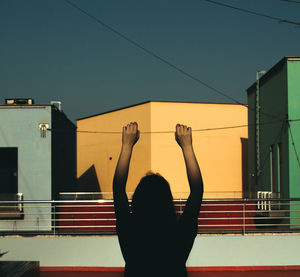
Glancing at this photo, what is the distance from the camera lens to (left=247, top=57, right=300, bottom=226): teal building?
12.7 meters

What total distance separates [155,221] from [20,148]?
40.0ft

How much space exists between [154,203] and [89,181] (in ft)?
98.7

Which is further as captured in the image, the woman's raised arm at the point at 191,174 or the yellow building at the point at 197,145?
the yellow building at the point at 197,145

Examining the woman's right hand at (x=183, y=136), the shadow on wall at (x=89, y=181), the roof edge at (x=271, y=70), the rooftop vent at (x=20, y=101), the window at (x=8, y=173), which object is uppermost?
the roof edge at (x=271, y=70)

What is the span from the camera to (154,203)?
148cm

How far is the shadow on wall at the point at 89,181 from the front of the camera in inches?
1163

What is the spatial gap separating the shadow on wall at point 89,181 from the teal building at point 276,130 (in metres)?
14.2

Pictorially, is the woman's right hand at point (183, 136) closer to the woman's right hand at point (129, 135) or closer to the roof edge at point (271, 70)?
the woman's right hand at point (129, 135)

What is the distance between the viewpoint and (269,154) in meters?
15.4

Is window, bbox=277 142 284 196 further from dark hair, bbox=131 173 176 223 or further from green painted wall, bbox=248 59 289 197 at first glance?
dark hair, bbox=131 173 176 223

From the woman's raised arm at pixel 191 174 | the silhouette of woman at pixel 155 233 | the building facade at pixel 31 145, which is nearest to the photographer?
the silhouette of woman at pixel 155 233

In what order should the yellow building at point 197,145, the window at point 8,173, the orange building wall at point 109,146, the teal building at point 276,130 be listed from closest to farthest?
the teal building at point 276,130 < the window at point 8,173 < the yellow building at point 197,145 < the orange building wall at point 109,146

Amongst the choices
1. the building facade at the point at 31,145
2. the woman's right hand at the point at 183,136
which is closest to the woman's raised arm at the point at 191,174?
the woman's right hand at the point at 183,136

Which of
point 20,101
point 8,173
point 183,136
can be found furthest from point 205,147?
point 183,136
